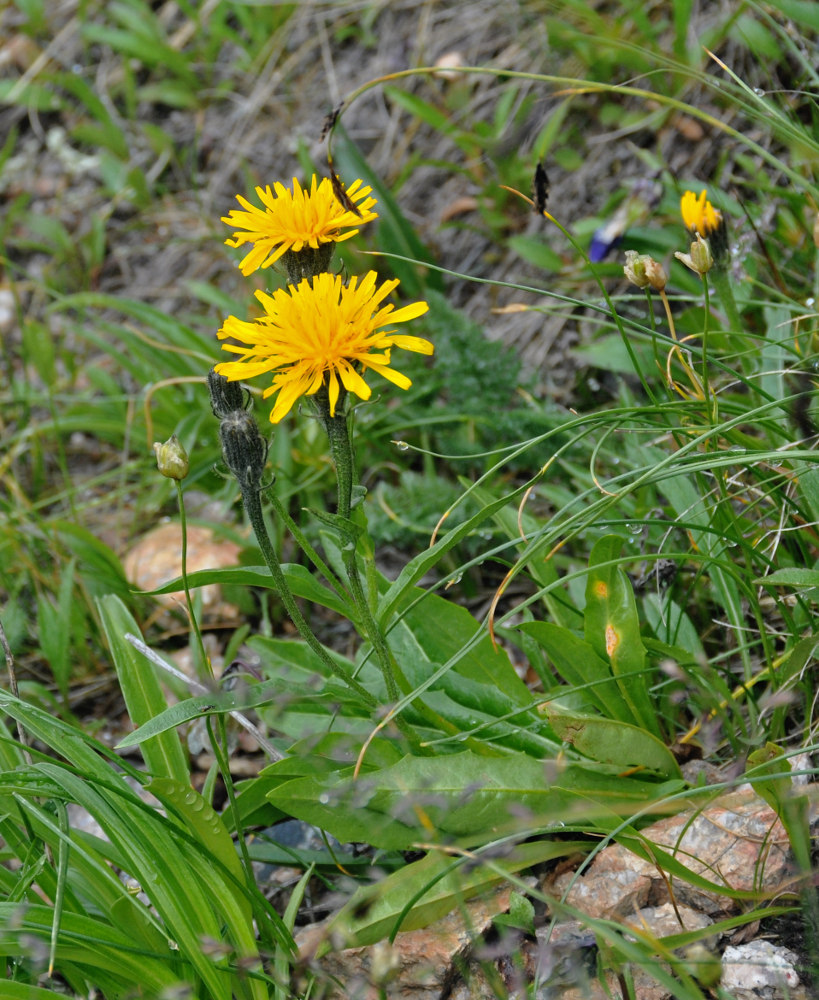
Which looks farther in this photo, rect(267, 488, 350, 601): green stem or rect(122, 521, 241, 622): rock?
rect(122, 521, 241, 622): rock

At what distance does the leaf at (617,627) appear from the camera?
1.59 metres

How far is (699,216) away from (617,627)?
0.81 metres

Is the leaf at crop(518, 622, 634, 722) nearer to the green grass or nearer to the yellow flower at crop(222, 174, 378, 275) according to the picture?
the green grass

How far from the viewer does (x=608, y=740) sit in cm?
149

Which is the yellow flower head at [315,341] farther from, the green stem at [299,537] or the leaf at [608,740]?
the leaf at [608,740]

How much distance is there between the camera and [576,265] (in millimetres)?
2848

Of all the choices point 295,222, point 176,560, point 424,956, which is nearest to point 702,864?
point 424,956

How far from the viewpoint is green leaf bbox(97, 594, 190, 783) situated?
66.6 inches

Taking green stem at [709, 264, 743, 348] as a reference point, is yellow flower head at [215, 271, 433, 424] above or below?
above

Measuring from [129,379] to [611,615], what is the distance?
8.36ft

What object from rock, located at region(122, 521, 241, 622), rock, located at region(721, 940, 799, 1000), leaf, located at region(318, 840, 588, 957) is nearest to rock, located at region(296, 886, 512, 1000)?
leaf, located at region(318, 840, 588, 957)

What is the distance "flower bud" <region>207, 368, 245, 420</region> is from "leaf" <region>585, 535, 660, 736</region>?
2.19ft

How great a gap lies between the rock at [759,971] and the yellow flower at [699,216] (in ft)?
4.06

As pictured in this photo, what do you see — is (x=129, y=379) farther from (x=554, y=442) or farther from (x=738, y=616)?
(x=738, y=616)
